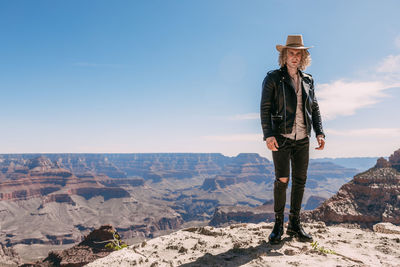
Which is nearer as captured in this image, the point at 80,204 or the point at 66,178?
the point at 80,204

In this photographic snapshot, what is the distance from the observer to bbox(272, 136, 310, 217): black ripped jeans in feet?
11.1

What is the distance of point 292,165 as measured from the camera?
363 centimetres

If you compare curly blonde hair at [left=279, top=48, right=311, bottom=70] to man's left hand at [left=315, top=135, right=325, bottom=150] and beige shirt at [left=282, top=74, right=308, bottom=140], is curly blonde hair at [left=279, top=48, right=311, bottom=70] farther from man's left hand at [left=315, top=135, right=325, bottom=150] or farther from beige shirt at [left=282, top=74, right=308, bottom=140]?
man's left hand at [left=315, top=135, right=325, bottom=150]

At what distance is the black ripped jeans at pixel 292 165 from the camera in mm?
3387

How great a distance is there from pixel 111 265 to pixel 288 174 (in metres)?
2.32

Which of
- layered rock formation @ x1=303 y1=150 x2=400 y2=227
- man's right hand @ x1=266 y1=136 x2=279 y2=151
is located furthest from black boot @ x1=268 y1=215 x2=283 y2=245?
layered rock formation @ x1=303 y1=150 x2=400 y2=227

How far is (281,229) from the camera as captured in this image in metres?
3.54

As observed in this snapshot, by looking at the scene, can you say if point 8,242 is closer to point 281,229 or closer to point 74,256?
point 74,256

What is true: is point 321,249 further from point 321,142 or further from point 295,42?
point 295,42

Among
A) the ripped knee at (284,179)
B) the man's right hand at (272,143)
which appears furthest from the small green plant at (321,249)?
the man's right hand at (272,143)

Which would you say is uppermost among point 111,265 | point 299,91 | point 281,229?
point 299,91

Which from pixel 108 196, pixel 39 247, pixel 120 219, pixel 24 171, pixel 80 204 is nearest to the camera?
pixel 39 247

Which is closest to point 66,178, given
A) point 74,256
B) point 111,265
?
point 74,256

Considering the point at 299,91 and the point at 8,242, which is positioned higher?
the point at 299,91
